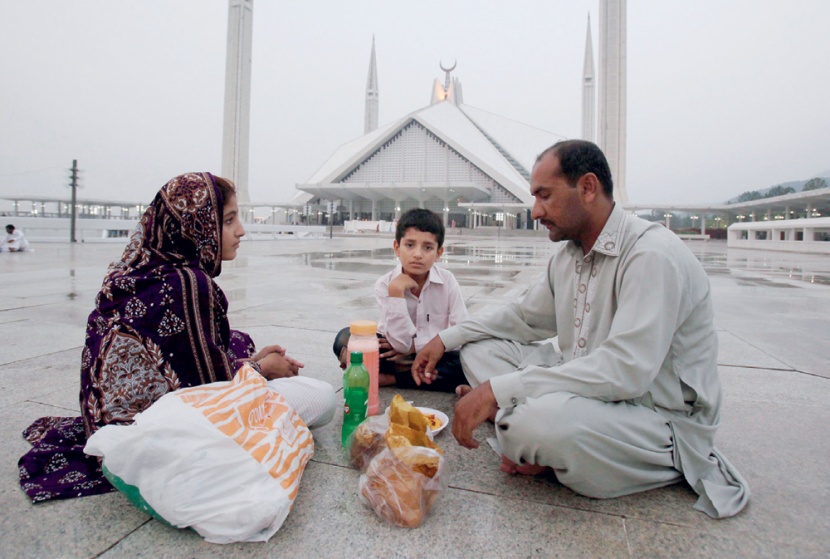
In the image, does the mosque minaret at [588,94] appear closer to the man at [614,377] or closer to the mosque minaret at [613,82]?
the mosque minaret at [613,82]

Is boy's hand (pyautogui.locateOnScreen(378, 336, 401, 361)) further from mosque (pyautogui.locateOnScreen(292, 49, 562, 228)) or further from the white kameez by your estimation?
mosque (pyautogui.locateOnScreen(292, 49, 562, 228))

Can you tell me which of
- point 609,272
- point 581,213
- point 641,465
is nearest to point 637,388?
point 641,465

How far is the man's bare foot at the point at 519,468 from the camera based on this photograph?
139cm

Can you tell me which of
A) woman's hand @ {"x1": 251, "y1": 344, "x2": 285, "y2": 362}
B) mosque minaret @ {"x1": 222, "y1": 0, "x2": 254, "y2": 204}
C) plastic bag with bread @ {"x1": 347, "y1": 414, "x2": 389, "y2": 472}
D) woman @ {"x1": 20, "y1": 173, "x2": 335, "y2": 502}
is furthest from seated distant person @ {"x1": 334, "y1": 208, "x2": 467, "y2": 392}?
mosque minaret @ {"x1": 222, "y1": 0, "x2": 254, "y2": 204}

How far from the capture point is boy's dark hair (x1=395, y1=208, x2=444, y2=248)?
2.14 metres

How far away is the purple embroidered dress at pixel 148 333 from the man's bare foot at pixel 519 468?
0.83 meters

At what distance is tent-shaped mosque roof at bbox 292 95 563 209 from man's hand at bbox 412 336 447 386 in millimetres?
36637

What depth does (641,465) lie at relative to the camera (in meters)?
1.30

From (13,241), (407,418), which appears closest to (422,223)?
(407,418)

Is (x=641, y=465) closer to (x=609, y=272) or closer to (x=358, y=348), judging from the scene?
(x=609, y=272)

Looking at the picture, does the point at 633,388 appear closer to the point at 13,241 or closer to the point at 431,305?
the point at 431,305

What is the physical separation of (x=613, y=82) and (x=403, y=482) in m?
33.4

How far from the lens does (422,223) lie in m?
2.14

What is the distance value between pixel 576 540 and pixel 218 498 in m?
0.81
